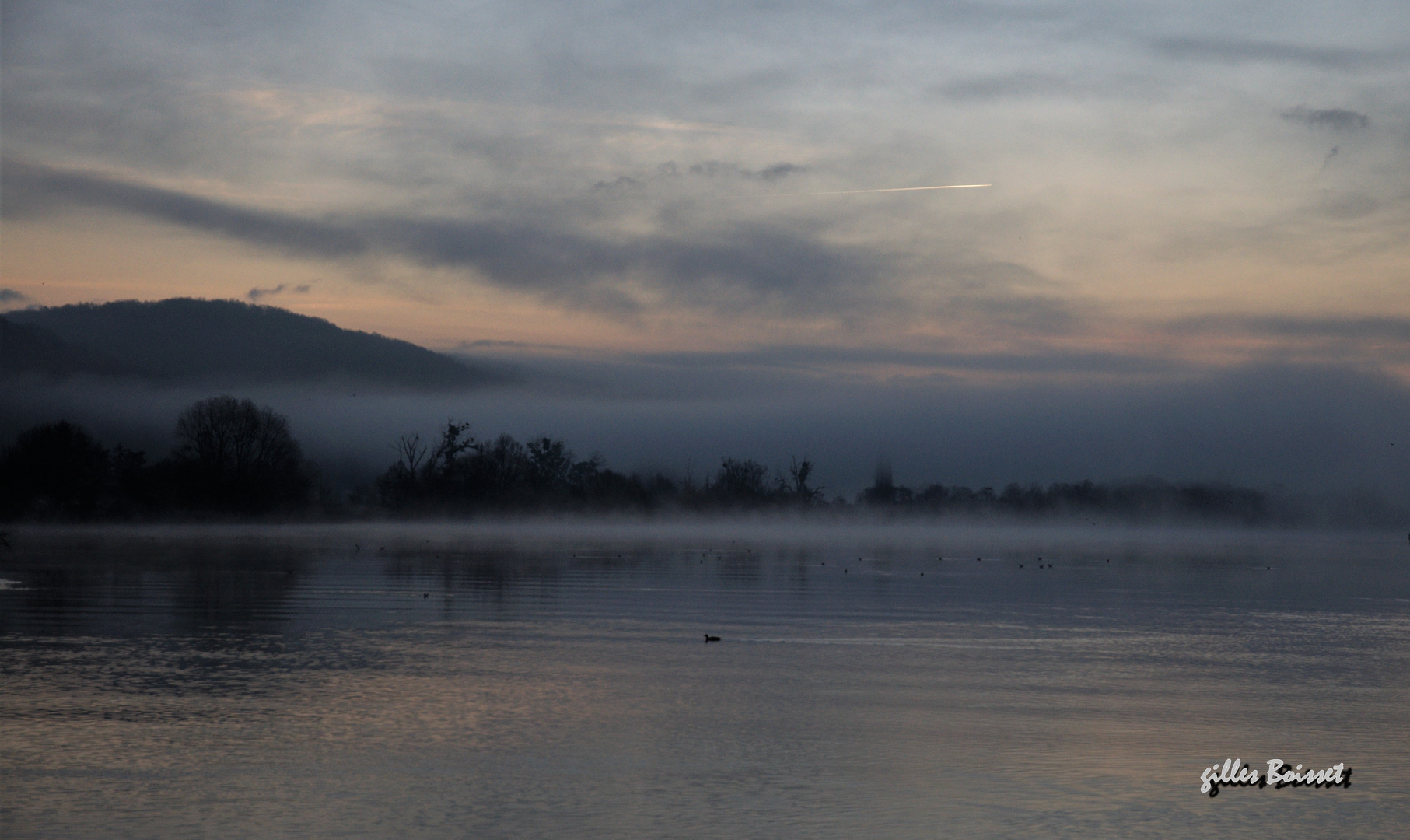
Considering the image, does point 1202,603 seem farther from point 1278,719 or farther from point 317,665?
point 317,665

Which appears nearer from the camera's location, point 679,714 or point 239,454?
point 679,714
